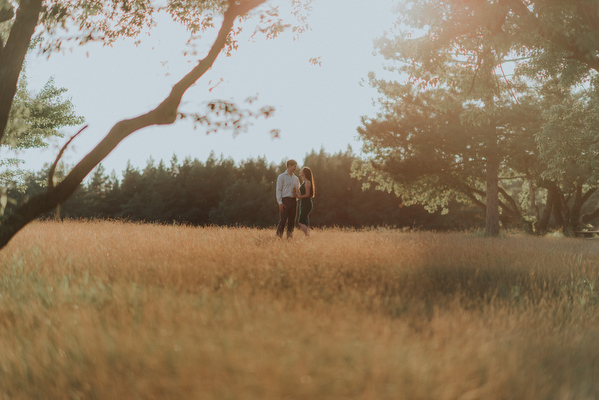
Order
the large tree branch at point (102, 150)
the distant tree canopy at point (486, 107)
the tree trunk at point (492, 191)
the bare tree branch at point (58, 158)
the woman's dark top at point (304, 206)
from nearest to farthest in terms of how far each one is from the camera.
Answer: the large tree branch at point (102, 150) < the bare tree branch at point (58, 158) < the distant tree canopy at point (486, 107) < the woman's dark top at point (304, 206) < the tree trunk at point (492, 191)

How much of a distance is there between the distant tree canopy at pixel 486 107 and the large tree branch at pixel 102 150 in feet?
18.7

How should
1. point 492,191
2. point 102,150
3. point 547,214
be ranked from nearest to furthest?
1. point 102,150
2. point 492,191
3. point 547,214

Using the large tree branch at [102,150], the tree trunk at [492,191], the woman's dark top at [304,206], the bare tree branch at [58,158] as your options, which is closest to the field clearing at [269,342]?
the large tree branch at [102,150]

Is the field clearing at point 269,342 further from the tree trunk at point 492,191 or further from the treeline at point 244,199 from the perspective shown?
the treeline at point 244,199

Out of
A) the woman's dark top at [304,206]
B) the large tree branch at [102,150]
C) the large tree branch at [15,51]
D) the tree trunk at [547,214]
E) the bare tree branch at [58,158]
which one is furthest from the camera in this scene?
the tree trunk at [547,214]

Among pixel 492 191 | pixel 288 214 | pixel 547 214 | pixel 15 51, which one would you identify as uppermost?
pixel 492 191

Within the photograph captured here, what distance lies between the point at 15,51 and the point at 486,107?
9.80 m

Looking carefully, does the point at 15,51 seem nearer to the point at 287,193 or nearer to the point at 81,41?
the point at 81,41

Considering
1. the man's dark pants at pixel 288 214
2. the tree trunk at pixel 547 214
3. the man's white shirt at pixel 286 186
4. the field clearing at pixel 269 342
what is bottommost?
the field clearing at pixel 269 342

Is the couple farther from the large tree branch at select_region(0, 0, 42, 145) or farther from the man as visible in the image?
the large tree branch at select_region(0, 0, 42, 145)

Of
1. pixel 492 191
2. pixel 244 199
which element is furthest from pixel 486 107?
pixel 244 199

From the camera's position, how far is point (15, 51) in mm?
5922

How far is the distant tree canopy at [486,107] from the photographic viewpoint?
352 inches

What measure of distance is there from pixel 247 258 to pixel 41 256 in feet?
11.0
